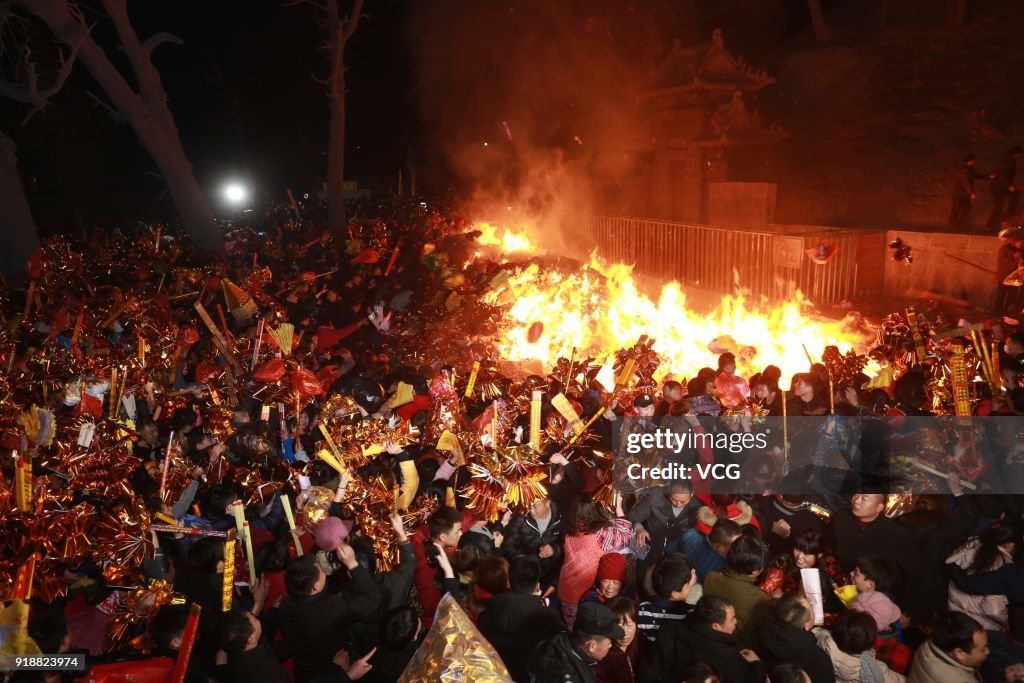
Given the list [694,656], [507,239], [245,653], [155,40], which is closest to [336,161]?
[507,239]

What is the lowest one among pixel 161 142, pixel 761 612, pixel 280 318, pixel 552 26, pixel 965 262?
pixel 761 612

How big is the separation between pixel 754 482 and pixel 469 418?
2.61 meters

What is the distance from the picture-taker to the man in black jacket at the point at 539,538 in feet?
16.0

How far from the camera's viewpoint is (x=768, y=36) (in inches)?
1172

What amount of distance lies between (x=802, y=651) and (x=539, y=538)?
1.83 metres

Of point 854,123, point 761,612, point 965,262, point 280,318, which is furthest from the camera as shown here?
point 854,123

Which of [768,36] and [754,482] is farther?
[768,36]

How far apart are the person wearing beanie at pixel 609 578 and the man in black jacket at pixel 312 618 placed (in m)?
1.50

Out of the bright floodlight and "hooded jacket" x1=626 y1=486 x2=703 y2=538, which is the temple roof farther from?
the bright floodlight

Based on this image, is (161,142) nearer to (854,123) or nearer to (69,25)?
(69,25)

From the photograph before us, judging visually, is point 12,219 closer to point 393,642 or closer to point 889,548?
point 393,642

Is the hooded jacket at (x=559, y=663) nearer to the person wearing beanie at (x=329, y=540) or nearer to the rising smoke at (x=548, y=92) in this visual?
the person wearing beanie at (x=329, y=540)

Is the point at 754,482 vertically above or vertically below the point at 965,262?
below

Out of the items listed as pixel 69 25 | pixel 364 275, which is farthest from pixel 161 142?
pixel 364 275
